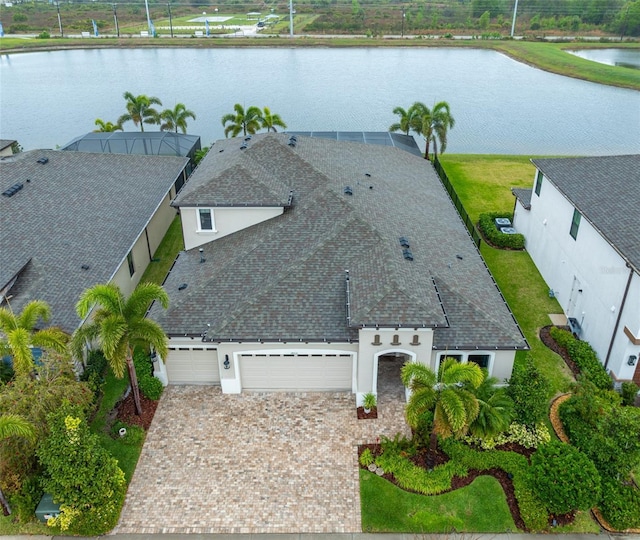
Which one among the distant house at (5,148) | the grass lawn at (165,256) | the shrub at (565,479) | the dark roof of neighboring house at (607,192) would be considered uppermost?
the dark roof of neighboring house at (607,192)

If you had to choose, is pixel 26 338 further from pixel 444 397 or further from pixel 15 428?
pixel 444 397

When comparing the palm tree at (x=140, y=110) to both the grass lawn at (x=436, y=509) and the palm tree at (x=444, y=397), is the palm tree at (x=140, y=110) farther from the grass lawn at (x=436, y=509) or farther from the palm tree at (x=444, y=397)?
the grass lawn at (x=436, y=509)

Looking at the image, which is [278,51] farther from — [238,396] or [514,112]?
[238,396]

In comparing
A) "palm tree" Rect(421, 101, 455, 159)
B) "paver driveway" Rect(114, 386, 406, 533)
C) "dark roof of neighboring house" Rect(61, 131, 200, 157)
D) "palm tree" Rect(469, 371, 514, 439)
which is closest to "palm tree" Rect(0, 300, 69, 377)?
"paver driveway" Rect(114, 386, 406, 533)

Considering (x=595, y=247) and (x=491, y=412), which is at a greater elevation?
(x=595, y=247)

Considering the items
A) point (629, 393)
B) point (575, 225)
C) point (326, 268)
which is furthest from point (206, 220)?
point (629, 393)

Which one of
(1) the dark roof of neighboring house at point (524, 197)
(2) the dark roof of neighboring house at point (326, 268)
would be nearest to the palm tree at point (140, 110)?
(2) the dark roof of neighboring house at point (326, 268)

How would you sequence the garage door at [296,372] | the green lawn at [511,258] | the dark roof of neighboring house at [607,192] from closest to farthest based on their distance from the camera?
the garage door at [296,372]
the dark roof of neighboring house at [607,192]
the green lawn at [511,258]
